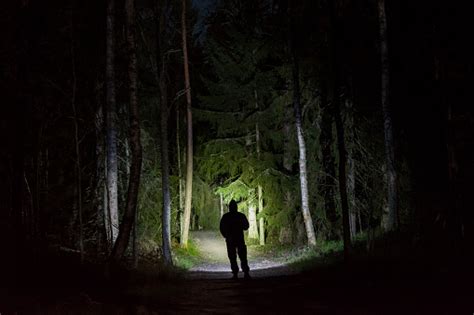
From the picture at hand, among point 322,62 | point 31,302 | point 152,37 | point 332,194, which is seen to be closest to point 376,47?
point 322,62

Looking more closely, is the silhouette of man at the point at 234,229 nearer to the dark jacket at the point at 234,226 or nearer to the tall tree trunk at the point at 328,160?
the dark jacket at the point at 234,226

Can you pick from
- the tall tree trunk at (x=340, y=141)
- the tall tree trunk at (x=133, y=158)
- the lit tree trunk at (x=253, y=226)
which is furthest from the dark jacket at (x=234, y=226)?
the lit tree trunk at (x=253, y=226)

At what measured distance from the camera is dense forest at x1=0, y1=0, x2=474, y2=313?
42.5ft

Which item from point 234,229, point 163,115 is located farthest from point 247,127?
point 234,229

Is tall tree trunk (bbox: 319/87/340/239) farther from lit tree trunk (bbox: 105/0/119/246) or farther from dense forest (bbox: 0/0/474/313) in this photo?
lit tree trunk (bbox: 105/0/119/246)

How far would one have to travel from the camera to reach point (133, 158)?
12211 millimetres

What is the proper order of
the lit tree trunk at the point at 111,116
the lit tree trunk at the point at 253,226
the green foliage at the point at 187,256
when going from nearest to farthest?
the lit tree trunk at the point at 111,116 → the green foliage at the point at 187,256 → the lit tree trunk at the point at 253,226

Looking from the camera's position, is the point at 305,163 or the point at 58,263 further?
the point at 305,163

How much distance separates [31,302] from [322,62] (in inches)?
708

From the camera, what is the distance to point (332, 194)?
2514 centimetres

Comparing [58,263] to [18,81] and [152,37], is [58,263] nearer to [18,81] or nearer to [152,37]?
[18,81]

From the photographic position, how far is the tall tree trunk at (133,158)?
1186cm

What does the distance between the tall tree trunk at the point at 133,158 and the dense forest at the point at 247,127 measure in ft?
0.11

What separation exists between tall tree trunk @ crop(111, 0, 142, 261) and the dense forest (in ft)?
0.11
